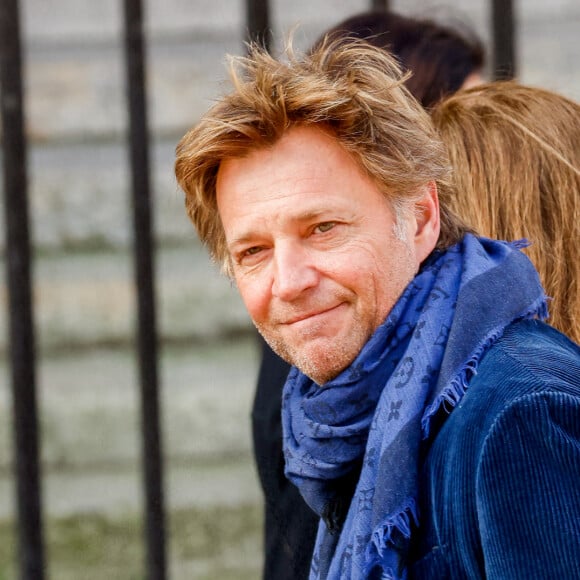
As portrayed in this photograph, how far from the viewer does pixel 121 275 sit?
295cm

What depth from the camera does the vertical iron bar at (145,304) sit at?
257 centimetres

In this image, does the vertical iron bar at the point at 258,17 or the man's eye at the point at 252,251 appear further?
the vertical iron bar at the point at 258,17

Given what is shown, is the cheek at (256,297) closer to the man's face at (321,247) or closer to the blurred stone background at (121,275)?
the man's face at (321,247)

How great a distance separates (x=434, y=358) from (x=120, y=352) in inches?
62.9

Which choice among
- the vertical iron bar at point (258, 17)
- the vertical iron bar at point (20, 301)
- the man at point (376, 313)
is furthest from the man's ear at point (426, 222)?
the vertical iron bar at point (20, 301)

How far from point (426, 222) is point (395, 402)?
37 centimetres

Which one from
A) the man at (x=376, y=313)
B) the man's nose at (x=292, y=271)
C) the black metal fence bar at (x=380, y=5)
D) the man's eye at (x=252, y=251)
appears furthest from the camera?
the black metal fence bar at (x=380, y=5)

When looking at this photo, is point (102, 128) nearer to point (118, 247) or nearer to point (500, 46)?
point (118, 247)

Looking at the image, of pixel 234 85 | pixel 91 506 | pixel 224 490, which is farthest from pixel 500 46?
pixel 91 506

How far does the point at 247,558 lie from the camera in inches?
115

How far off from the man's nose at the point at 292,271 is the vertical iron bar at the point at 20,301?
44.1 inches

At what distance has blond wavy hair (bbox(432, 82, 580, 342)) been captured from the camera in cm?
185

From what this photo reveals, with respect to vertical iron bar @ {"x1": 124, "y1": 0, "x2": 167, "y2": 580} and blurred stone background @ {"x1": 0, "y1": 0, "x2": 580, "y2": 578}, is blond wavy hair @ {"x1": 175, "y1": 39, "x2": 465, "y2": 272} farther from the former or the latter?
blurred stone background @ {"x1": 0, "y1": 0, "x2": 580, "y2": 578}

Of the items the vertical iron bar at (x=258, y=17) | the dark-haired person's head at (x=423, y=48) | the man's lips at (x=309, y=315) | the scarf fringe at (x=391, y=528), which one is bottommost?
the scarf fringe at (x=391, y=528)
